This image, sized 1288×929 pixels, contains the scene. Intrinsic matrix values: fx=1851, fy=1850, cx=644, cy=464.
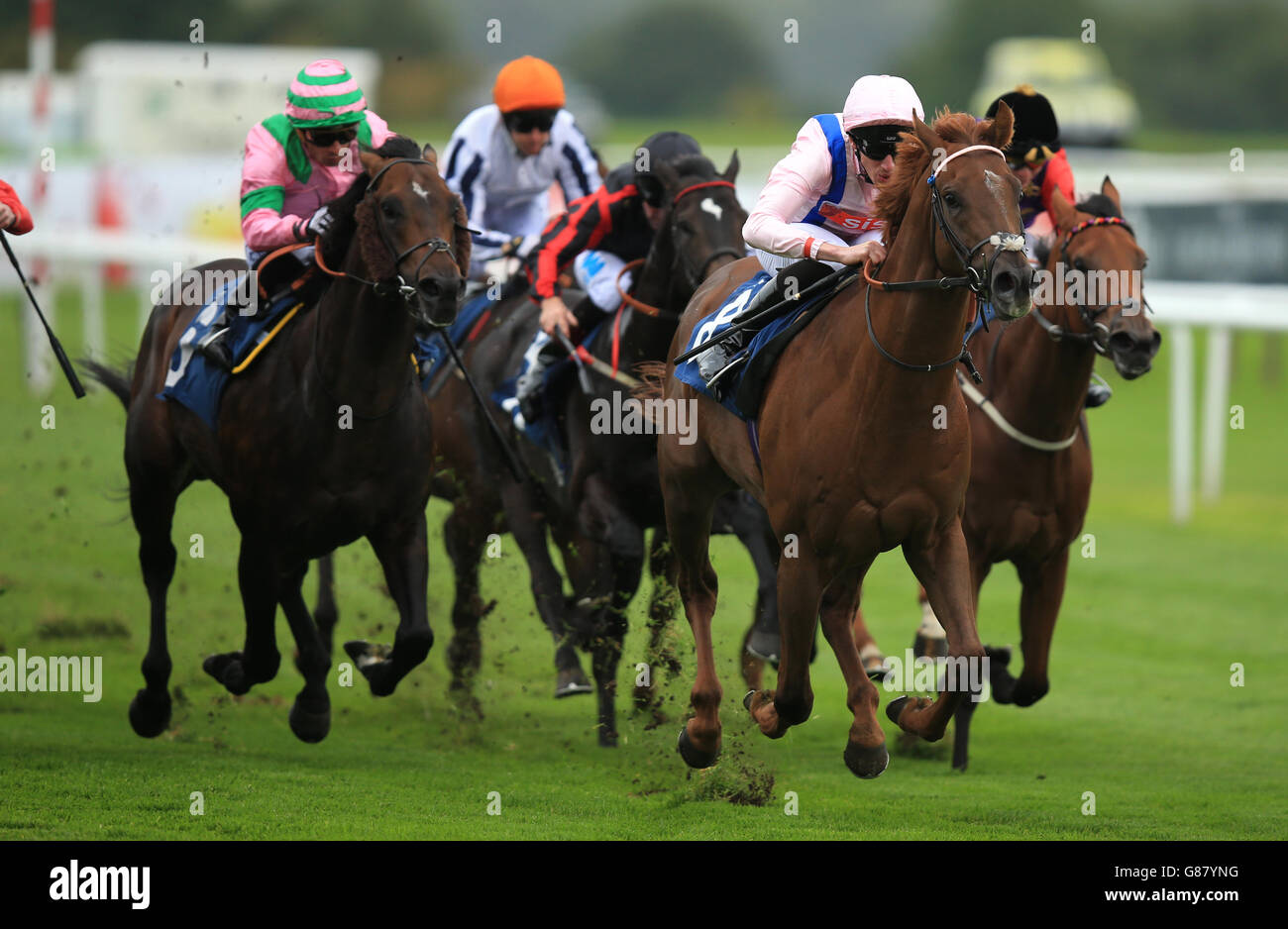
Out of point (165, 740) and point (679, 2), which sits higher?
point (679, 2)

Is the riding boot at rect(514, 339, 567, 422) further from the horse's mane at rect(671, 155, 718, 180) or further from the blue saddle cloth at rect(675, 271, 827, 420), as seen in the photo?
the blue saddle cloth at rect(675, 271, 827, 420)

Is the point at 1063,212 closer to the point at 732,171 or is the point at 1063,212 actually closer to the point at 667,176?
the point at 732,171

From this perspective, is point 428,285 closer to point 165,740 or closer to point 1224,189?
point 165,740

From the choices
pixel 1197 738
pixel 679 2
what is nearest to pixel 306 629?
pixel 1197 738

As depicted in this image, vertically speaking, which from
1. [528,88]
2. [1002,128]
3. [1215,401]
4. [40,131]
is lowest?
[1002,128]

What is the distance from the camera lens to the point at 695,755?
582 cm

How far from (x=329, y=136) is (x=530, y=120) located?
5.97ft

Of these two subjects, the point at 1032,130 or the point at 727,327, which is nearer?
the point at 727,327

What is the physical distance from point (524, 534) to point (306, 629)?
1.24m

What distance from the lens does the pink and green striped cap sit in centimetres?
618

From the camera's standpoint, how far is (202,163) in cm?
1952

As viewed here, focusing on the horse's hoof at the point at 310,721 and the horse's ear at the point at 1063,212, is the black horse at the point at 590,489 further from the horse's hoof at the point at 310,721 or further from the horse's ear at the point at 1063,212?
the horse's ear at the point at 1063,212

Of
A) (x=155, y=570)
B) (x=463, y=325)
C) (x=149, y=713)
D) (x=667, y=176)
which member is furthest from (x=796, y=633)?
(x=463, y=325)

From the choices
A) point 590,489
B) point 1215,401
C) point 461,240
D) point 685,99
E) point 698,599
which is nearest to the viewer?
point 461,240
